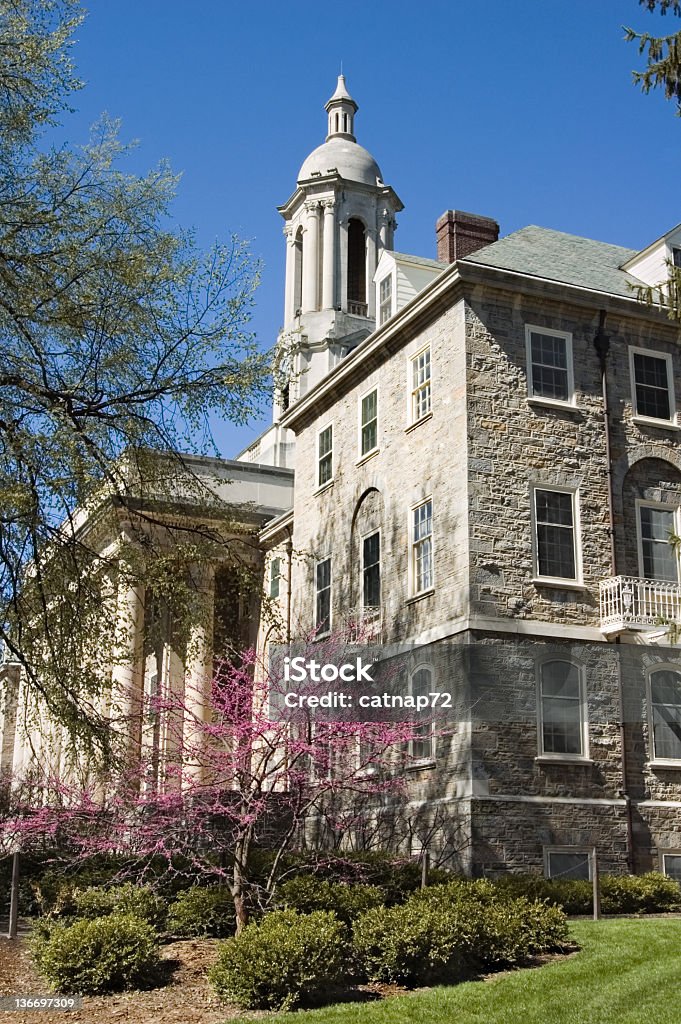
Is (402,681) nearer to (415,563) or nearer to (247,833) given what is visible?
(415,563)

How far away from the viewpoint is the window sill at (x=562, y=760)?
836 inches

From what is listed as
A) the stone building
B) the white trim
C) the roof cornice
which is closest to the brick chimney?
the stone building

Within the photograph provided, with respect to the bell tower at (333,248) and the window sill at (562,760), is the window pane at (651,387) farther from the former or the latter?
the bell tower at (333,248)

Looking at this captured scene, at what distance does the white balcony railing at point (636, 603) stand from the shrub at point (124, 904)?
400 inches

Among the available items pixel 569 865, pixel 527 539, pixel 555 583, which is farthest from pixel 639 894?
pixel 527 539

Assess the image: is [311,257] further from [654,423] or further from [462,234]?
[654,423]

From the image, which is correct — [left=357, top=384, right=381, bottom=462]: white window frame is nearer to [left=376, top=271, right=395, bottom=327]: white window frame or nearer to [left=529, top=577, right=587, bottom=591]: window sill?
[left=376, top=271, right=395, bottom=327]: white window frame

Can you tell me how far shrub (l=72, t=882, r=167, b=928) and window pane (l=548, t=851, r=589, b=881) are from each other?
784 cm

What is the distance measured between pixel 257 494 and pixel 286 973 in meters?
25.8

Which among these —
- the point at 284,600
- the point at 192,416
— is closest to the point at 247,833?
the point at 192,416

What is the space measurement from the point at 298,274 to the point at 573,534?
3080cm

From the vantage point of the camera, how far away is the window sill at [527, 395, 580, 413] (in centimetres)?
2336

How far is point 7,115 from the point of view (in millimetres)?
15188

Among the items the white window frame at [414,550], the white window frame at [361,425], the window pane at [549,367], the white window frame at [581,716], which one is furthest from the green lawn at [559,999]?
the white window frame at [361,425]
